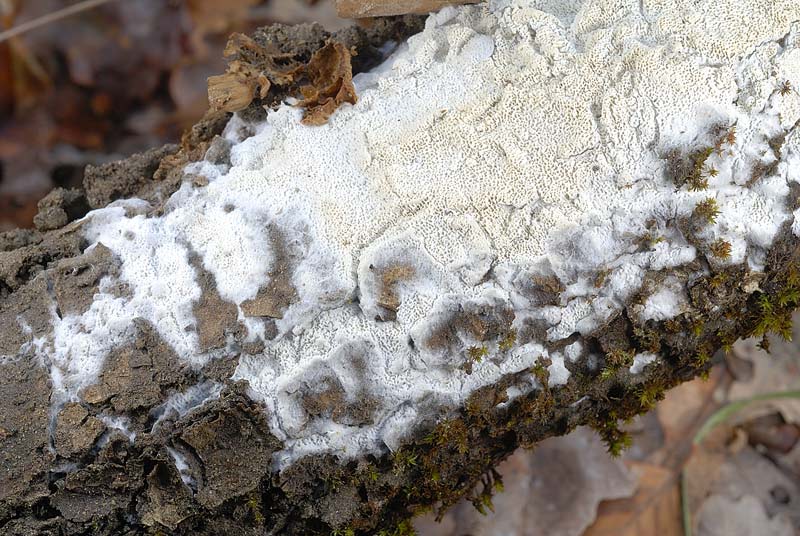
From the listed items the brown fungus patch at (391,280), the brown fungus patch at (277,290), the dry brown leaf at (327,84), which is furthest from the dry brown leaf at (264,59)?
the brown fungus patch at (391,280)

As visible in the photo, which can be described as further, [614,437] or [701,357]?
[614,437]

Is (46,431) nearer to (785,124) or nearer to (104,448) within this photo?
(104,448)

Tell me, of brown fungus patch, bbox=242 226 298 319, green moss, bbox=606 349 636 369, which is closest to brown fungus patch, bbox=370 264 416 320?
brown fungus patch, bbox=242 226 298 319

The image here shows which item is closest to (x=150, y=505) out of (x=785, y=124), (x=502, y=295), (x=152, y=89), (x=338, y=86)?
(x=502, y=295)

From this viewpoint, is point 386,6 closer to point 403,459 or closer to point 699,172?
point 699,172

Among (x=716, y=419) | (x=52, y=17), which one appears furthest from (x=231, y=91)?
(x=716, y=419)
